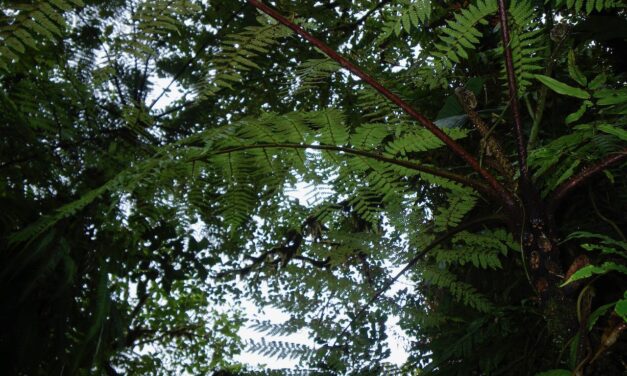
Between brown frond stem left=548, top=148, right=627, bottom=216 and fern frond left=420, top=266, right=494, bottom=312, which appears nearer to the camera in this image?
brown frond stem left=548, top=148, right=627, bottom=216

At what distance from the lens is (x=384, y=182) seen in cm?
110

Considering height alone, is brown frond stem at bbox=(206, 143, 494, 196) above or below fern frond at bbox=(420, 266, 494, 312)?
above

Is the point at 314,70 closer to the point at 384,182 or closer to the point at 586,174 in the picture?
the point at 384,182

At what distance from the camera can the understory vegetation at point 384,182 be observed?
884 mm

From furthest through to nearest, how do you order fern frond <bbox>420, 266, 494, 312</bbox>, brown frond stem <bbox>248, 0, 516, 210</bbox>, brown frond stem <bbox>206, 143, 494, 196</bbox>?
fern frond <bbox>420, 266, 494, 312</bbox> < brown frond stem <bbox>206, 143, 494, 196</bbox> < brown frond stem <bbox>248, 0, 516, 210</bbox>

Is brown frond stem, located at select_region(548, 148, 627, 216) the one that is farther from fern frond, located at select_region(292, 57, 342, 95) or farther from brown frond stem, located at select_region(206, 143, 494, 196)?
fern frond, located at select_region(292, 57, 342, 95)

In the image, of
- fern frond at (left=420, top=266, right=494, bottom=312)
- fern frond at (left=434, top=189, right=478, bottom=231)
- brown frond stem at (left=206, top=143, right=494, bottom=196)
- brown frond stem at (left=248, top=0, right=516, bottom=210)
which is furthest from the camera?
fern frond at (left=420, top=266, right=494, bottom=312)

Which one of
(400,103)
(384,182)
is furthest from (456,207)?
(400,103)

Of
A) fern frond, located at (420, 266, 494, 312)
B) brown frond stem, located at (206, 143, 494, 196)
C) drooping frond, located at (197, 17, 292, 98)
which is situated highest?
drooping frond, located at (197, 17, 292, 98)

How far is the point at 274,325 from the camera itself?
49.3 inches

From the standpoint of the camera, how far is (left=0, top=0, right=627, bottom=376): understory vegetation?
88cm

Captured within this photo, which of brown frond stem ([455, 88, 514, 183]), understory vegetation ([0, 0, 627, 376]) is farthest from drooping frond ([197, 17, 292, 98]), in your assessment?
brown frond stem ([455, 88, 514, 183])

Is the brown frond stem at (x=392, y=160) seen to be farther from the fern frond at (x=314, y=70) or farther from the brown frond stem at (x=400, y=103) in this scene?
the fern frond at (x=314, y=70)

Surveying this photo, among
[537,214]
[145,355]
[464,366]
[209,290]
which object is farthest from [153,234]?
[145,355]
